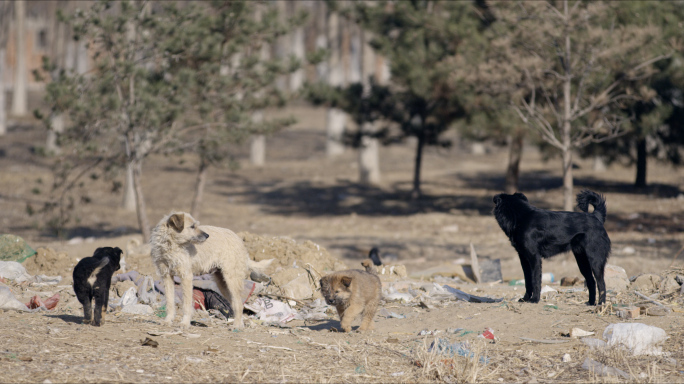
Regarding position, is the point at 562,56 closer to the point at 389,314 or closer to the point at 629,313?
the point at 629,313

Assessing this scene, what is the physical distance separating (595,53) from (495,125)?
16.3 ft

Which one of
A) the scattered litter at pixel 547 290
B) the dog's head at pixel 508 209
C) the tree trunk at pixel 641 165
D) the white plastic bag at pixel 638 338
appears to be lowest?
the scattered litter at pixel 547 290

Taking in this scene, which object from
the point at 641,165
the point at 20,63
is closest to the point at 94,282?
the point at 641,165

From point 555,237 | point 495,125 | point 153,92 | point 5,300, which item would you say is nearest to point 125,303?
point 5,300

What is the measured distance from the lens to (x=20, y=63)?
41.6 m

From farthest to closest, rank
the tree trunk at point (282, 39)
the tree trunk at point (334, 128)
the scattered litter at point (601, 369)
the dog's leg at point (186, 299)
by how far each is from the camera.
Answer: the tree trunk at point (334, 128) < the tree trunk at point (282, 39) < the dog's leg at point (186, 299) < the scattered litter at point (601, 369)

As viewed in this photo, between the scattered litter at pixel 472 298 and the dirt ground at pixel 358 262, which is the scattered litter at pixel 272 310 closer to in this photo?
the dirt ground at pixel 358 262

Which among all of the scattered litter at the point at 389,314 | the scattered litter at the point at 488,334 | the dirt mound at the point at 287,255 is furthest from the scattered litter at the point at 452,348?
the dirt mound at the point at 287,255

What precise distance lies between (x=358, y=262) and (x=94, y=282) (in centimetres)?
896

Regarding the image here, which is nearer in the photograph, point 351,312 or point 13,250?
point 351,312

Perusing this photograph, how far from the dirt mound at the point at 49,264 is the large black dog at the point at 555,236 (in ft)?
23.6

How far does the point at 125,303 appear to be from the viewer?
28.8 ft

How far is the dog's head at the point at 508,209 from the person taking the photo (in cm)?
851

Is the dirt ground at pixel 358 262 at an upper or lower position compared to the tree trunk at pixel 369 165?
lower
